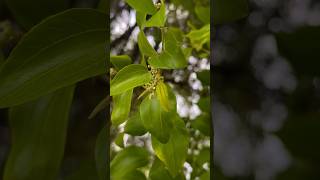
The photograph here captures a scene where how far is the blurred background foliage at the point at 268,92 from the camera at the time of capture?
22.0 inches

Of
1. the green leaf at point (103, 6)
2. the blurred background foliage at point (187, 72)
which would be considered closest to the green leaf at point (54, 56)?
the green leaf at point (103, 6)

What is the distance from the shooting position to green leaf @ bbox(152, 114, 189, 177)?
1.99ft

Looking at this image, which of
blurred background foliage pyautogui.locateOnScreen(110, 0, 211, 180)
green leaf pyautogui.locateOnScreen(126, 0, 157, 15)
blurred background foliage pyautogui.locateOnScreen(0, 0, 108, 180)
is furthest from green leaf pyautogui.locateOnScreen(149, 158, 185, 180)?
green leaf pyautogui.locateOnScreen(126, 0, 157, 15)

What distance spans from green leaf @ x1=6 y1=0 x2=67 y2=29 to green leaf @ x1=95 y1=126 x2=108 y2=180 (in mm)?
149

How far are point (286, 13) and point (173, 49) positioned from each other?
150 millimetres

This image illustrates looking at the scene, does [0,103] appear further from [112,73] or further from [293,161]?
[293,161]

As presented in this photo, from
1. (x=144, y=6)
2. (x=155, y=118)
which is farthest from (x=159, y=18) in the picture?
(x=155, y=118)

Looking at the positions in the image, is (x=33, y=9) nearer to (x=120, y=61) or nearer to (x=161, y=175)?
(x=120, y=61)

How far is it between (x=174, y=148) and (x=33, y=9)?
0.25m

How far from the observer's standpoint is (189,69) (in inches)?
29.7

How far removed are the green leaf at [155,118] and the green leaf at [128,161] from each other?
0.06 metres

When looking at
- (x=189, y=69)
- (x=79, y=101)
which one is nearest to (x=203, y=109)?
(x=189, y=69)

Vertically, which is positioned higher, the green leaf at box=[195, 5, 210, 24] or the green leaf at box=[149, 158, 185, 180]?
the green leaf at box=[195, 5, 210, 24]

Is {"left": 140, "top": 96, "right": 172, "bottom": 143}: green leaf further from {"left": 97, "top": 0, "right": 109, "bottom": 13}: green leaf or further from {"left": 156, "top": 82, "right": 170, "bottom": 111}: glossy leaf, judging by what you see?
{"left": 97, "top": 0, "right": 109, "bottom": 13}: green leaf
